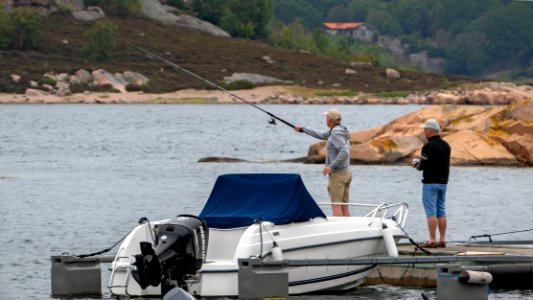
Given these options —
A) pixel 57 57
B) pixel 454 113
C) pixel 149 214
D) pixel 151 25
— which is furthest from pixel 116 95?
pixel 149 214

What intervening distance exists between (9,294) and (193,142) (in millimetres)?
50191

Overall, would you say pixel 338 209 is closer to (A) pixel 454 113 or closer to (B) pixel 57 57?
(A) pixel 454 113

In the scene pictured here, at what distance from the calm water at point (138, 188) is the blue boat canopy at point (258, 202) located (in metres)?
1.06

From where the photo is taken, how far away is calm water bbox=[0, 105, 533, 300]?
78.2 ft

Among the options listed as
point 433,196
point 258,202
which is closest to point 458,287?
point 433,196

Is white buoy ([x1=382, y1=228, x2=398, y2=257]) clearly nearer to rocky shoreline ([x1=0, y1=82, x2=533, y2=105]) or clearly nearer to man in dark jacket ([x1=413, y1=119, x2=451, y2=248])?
man in dark jacket ([x1=413, y1=119, x2=451, y2=248])

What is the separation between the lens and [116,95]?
135125 millimetres

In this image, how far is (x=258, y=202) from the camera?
1673 cm

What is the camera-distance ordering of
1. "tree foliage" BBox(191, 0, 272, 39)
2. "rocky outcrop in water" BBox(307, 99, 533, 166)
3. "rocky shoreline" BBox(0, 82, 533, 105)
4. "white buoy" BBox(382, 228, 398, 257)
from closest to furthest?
1. "white buoy" BBox(382, 228, 398, 257)
2. "rocky outcrop in water" BBox(307, 99, 533, 166)
3. "rocky shoreline" BBox(0, 82, 533, 105)
4. "tree foliage" BBox(191, 0, 272, 39)

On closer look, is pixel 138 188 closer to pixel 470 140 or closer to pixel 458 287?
pixel 470 140

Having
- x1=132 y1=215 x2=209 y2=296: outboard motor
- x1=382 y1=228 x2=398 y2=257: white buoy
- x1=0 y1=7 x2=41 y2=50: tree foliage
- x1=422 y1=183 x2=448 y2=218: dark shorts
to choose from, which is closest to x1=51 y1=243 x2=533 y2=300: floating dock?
x1=382 y1=228 x2=398 y2=257: white buoy

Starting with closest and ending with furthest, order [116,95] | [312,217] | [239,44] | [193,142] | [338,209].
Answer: [312,217] → [338,209] → [193,142] → [116,95] → [239,44]

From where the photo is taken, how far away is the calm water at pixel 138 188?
23828 mm

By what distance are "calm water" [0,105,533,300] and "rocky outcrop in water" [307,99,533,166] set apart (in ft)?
1.52
